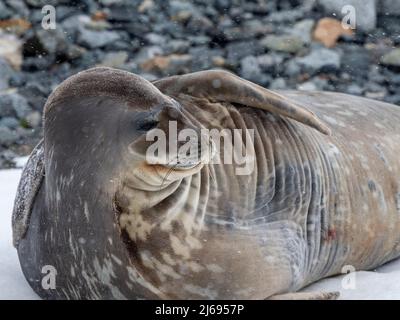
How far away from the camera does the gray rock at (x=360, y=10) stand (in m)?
6.40

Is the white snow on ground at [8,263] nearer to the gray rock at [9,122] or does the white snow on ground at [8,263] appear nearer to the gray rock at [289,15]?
the gray rock at [9,122]

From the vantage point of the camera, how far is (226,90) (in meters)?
2.31

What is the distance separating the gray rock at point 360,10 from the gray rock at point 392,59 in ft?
0.84

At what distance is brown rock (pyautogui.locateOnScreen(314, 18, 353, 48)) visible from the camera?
645cm

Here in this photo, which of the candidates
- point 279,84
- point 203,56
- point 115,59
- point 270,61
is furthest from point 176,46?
point 279,84

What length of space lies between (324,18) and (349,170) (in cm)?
404

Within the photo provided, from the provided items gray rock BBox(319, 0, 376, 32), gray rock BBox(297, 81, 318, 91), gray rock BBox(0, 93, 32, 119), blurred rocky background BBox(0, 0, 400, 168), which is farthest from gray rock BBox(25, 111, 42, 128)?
gray rock BBox(319, 0, 376, 32)

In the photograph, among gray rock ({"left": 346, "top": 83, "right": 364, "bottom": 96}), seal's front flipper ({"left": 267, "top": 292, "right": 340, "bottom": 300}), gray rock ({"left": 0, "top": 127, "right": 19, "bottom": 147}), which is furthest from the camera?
gray rock ({"left": 346, "top": 83, "right": 364, "bottom": 96})

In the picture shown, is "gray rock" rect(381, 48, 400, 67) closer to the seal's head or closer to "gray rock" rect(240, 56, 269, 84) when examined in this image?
"gray rock" rect(240, 56, 269, 84)

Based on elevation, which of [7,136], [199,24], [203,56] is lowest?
[7,136]

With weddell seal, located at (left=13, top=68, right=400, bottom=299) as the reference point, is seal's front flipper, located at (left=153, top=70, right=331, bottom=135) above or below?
above

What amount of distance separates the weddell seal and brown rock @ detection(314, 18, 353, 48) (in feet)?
12.6

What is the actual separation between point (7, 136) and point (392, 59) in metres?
3.09

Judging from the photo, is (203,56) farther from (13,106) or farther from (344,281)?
(344,281)
